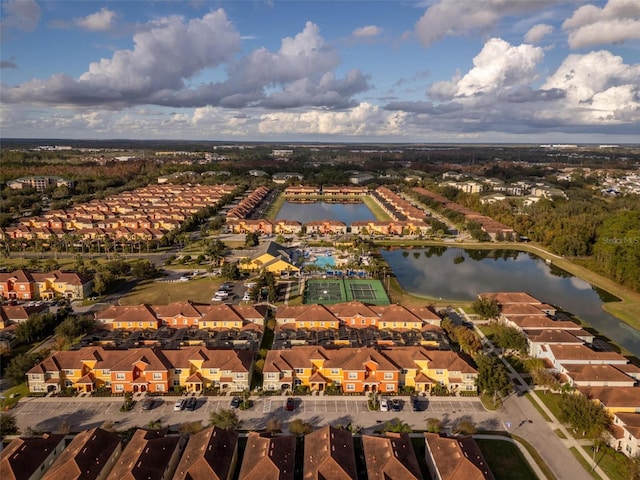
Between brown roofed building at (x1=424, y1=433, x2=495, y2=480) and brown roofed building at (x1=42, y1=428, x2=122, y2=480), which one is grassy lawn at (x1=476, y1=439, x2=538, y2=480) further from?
brown roofed building at (x1=42, y1=428, x2=122, y2=480)

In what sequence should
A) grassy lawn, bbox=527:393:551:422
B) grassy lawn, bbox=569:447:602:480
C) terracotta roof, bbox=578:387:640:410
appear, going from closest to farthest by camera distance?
grassy lawn, bbox=569:447:602:480 → terracotta roof, bbox=578:387:640:410 → grassy lawn, bbox=527:393:551:422

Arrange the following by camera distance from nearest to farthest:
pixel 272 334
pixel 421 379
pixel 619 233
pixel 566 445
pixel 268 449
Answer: pixel 268 449
pixel 566 445
pixel 421 379
pixel 272 334
pixel 619 233

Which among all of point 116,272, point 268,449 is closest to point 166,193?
point 116,272

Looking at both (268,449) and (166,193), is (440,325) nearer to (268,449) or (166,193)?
(268,449)

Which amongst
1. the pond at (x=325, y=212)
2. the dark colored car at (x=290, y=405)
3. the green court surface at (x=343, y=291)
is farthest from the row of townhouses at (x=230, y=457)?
the pond at (x=325, y=212)

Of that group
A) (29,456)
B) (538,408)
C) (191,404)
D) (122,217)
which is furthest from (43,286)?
(538,408)

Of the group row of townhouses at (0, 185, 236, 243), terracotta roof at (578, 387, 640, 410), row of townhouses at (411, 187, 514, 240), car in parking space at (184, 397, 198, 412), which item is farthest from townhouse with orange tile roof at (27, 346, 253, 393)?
row of townhouses at (411, 187, 514, 240)

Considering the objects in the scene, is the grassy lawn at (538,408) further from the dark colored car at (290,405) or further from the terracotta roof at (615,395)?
the dark colored car at (290,405)
